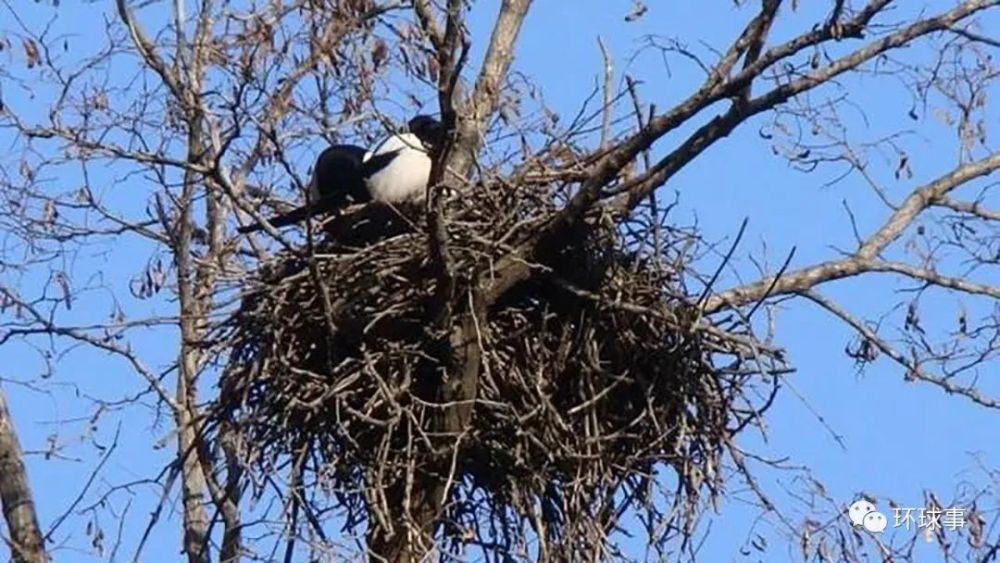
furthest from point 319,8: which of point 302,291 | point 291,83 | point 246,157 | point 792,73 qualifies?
point 792,73

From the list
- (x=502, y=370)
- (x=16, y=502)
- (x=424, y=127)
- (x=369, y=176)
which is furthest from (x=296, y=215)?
(x=16, y=502)

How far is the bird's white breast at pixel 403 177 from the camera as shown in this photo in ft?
30.6

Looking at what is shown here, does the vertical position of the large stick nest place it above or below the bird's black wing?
below

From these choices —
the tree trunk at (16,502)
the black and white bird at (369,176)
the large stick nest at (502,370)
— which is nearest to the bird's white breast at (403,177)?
the black and white bird at (369,176)

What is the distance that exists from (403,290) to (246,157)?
268 cm

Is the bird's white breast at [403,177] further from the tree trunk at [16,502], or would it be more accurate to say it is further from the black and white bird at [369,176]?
the tree trunk at [16,502]

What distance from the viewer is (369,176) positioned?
954 centimetres

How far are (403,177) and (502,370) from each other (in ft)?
3.73

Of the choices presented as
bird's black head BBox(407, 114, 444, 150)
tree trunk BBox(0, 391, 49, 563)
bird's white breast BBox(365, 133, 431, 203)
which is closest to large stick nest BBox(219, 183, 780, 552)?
bird's white breast BBox(365, 133, 431, 203)

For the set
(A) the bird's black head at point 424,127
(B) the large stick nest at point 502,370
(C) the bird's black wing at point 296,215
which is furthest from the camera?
(A) the bird's black head at point 424,127

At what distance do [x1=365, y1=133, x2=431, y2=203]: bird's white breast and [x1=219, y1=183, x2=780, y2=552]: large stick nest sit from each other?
641mm

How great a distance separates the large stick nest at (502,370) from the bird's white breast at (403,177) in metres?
0.64

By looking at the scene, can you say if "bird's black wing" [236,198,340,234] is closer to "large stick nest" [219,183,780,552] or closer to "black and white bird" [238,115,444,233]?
"black and white bird" [238,115,444,233]

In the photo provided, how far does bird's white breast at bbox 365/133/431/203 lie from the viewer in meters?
9.34
